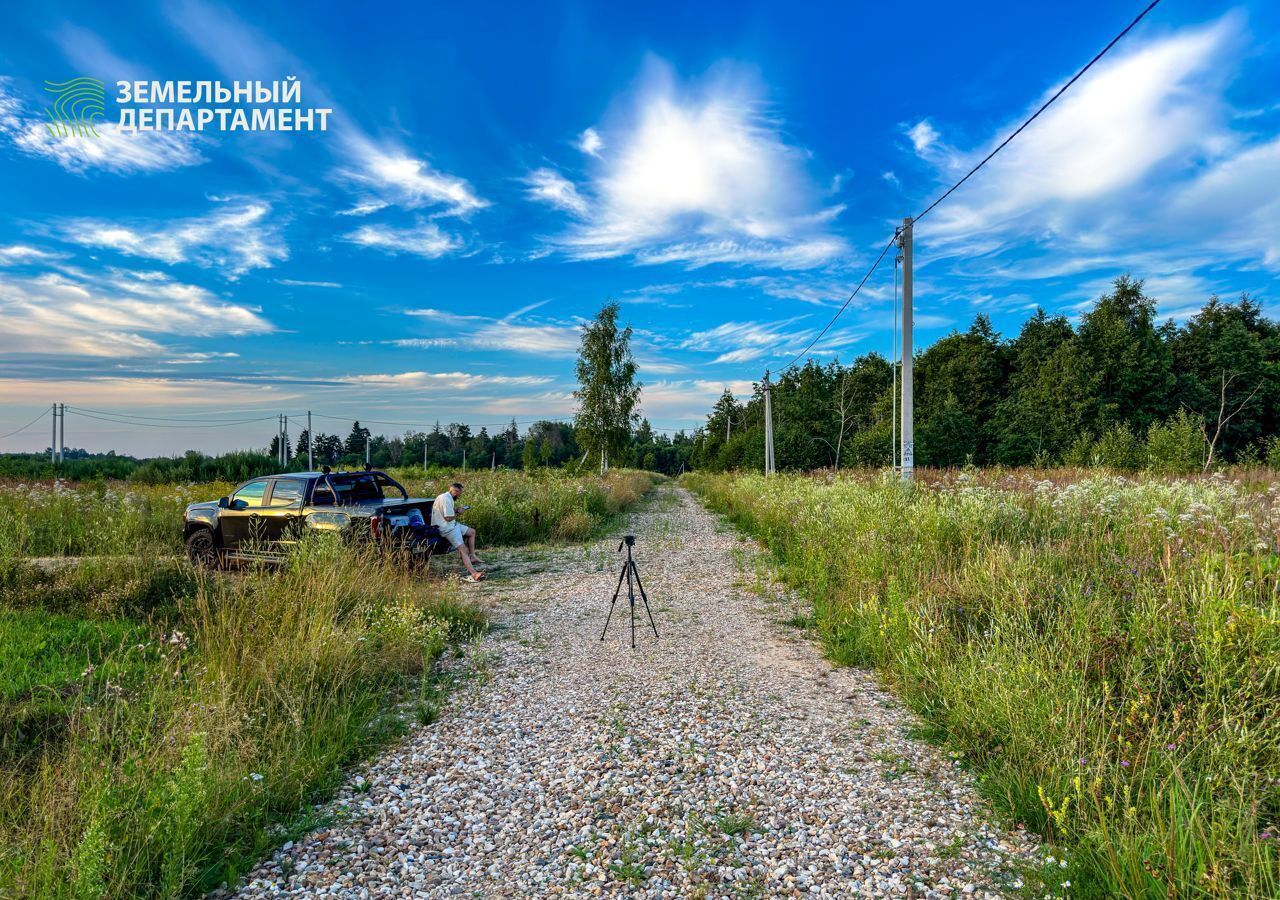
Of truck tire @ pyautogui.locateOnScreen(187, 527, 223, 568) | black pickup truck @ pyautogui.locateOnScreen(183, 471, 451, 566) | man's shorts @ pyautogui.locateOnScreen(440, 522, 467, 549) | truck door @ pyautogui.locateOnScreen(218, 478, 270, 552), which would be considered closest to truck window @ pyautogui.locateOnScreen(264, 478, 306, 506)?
black pickup truck @ pyautogui.locateOnScreen(183, 471, 451, 566)

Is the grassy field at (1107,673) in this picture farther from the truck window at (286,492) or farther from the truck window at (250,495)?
the truck window at (250,495)

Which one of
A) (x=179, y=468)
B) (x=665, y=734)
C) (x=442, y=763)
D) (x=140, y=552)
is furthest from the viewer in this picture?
(x=179, y=468)

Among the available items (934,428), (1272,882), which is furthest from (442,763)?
(934,428)

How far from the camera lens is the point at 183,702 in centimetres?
416

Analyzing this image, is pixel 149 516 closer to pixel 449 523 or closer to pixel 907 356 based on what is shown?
pixel 449 523

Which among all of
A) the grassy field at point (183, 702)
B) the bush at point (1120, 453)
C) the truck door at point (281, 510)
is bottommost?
the grassy field at point (183, 702)

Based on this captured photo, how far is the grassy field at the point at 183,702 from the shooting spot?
9.41ft

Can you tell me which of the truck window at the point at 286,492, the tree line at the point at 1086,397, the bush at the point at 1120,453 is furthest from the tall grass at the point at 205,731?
the tree line at the point at 1086,397

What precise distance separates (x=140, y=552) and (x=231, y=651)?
6.00 meters

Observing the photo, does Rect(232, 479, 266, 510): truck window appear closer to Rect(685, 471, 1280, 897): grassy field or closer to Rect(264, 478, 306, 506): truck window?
Rect(264, 478, 306, 506): truck window

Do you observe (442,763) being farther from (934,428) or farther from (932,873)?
(934,428)

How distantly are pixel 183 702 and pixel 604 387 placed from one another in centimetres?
2769

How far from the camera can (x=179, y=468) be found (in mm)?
30500

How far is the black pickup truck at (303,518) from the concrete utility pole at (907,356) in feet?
29.5
